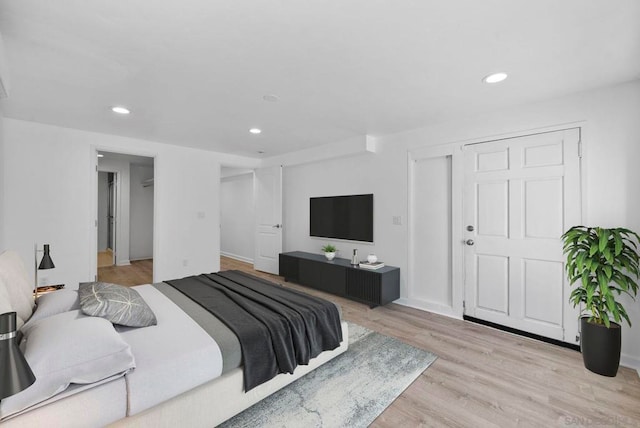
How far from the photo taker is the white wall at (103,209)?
328 inches

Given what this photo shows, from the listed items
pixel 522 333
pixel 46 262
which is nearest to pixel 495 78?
pixel 522 333

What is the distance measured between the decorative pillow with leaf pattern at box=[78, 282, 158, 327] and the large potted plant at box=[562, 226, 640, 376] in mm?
3260

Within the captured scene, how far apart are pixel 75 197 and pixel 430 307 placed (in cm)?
489

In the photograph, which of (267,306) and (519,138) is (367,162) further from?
(267,306)

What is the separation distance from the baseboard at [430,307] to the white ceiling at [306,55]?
7.55 feet

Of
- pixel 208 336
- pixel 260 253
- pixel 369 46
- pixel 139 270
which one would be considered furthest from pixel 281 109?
pixel 139 270

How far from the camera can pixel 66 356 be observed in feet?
4.20

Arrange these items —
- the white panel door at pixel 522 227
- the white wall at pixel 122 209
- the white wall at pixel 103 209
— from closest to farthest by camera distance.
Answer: the white panel door at pixel 522 227, the white wall at pixel 122 209, the white wall at pixel 103 209

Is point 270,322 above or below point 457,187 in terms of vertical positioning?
below

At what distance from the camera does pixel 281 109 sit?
3129 millimetres

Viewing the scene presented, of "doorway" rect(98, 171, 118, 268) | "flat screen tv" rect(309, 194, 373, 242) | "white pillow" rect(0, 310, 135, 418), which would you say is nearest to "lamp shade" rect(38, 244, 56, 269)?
"white pillow" rect(0, 310, 135, 418)

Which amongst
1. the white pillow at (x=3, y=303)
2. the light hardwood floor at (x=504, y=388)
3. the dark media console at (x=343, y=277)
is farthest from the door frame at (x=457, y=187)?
the white pillow at (x=3, y=303)

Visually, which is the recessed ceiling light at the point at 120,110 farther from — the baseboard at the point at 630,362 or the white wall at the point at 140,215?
the baseboard at the point at 630,362

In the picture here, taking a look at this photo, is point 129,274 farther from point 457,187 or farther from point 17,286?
Result: point 457,187
